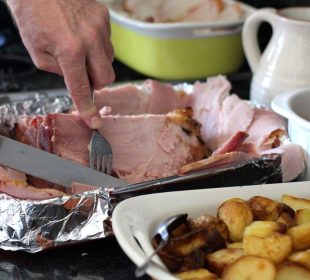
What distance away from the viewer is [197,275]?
73cm

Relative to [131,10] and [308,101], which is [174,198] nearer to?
[308,101]

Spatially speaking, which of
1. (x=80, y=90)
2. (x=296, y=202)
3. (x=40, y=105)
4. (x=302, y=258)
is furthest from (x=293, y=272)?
(x=40, y=105)

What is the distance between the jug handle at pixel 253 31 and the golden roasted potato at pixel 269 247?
0.64 meters

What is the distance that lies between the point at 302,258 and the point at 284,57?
605 mm

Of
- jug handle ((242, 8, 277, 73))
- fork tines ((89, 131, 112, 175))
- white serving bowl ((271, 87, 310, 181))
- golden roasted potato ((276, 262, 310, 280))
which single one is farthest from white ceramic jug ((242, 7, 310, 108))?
golden roasted potato ((276, 262, 310, 280))

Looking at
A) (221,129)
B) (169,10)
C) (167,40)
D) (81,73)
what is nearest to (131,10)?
(169,10)

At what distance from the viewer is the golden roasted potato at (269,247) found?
74cm

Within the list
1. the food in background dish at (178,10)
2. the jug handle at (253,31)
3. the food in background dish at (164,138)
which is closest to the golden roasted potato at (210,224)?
the food in background dish at (164,138)

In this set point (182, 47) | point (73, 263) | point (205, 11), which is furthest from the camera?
point (205, 11)

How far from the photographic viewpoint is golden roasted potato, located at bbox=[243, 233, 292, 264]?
740 mm

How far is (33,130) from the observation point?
1083 mm

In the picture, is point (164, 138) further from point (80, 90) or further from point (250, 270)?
point (250, 270)

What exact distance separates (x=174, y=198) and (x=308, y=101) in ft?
1.28

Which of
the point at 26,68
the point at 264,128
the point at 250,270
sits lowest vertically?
the point at 26,68
